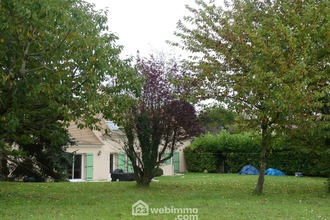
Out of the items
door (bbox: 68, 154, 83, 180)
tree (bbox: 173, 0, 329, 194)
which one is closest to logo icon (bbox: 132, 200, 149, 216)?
tree (bbox: 173, 0, 329, 194)

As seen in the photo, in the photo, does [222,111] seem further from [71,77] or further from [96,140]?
[96,140]

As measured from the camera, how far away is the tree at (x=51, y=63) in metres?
8.83

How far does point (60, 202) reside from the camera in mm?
10727

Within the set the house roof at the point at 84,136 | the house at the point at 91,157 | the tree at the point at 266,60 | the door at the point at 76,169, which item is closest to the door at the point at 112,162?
the house at the point at 91,157

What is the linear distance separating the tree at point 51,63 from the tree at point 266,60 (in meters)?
4.36

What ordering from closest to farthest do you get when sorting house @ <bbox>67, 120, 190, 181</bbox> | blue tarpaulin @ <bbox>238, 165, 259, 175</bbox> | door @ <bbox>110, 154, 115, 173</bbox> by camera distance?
house @ <bbox>67, 120, 190, 181</bbox>, door @ <bbox>110, 154, 115, 173</bbox>, blue tarpaulin @ <bbox>238, 165, 259, 175</bbox>

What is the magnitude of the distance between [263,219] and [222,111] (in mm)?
→ 6134

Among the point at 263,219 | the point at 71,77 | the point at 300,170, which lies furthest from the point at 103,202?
the point at 300,170

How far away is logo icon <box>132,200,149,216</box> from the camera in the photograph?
881 centimetres

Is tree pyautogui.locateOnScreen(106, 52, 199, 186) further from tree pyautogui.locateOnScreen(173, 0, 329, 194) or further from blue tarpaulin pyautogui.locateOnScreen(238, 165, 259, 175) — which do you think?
blue tarpaulin pyautogui.locateOnScreen(238, 165, 259, 175)

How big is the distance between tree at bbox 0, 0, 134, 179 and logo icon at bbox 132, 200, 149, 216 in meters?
2.69

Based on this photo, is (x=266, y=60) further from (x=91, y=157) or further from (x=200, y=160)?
(x=200, y=160)

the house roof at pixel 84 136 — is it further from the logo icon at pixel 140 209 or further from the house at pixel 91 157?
the logo icon at pixel 140 209

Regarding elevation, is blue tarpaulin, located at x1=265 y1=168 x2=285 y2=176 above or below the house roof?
below
